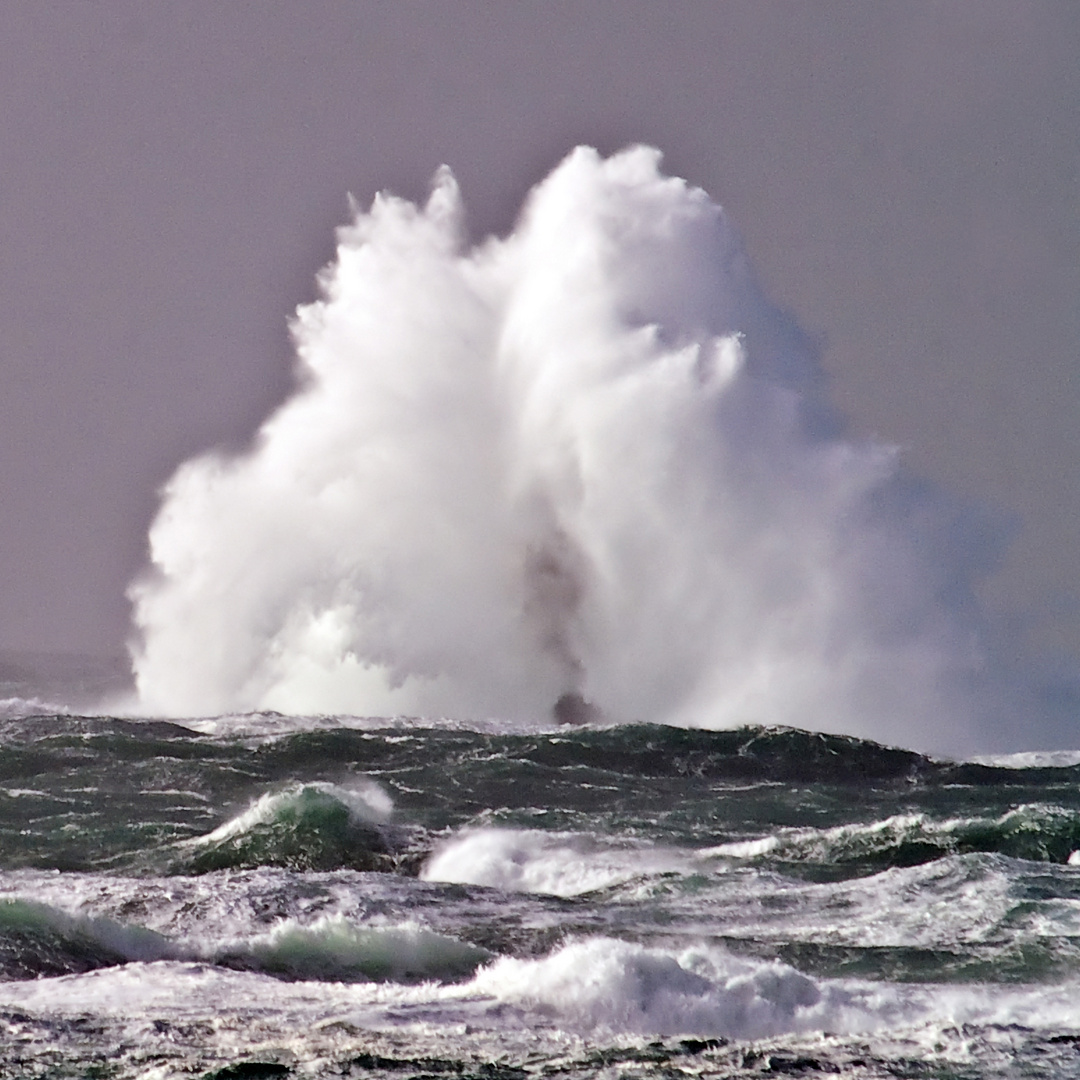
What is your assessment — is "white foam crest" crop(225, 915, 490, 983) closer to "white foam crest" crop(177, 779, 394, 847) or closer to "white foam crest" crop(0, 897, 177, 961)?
"white foam crest" crop(0, 897, 177, 961)

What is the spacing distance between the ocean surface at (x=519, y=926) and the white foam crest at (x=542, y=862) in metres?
0.07

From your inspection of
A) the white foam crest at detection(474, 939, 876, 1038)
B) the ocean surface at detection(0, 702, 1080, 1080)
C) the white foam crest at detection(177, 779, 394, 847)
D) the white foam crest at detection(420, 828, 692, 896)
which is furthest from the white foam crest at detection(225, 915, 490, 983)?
the white foam crest at detection(177, 779, 394, 847)

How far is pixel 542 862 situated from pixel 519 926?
5052 millimetres

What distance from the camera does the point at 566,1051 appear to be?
1084cm

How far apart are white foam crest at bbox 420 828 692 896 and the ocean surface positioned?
7 cm

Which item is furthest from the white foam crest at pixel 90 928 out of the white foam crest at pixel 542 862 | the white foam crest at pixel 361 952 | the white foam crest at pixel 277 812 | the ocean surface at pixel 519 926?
the white foam crest at pixel 277 812

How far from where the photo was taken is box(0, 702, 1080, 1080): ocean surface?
35.9 feet

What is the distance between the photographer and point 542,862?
2053cm

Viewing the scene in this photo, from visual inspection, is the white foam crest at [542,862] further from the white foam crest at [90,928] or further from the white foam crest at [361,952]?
→ the white foam crest at [90,928]

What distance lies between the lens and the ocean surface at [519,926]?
10945mm

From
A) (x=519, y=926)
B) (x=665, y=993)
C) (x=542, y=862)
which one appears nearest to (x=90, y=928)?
(x=519, y=926)

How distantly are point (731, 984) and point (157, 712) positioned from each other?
136 ft

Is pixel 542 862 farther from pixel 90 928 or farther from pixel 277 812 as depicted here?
pixel 90 928

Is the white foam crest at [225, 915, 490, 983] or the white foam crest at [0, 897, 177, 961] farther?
the white foam crest at [0, 897, 177, 961]
